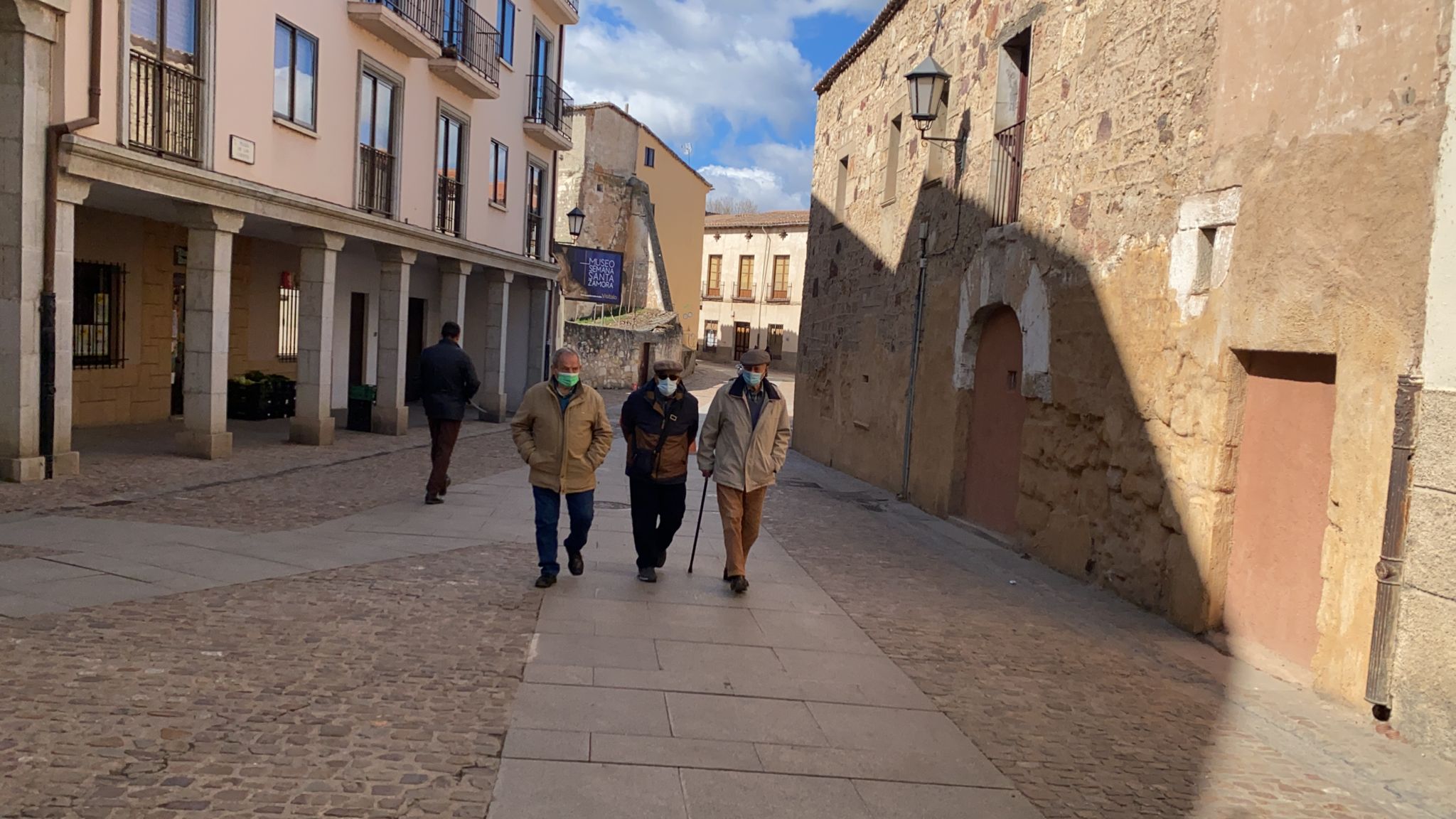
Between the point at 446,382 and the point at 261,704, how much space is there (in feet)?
20.4

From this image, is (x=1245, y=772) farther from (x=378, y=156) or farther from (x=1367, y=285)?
(x=378, y=156)

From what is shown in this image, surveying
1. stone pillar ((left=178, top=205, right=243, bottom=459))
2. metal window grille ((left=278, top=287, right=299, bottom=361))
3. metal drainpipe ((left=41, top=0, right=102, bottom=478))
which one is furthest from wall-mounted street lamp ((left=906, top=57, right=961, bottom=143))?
metal window grille ((left=278, top=287, right=299, bottom=361))

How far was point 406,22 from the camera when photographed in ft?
53.1

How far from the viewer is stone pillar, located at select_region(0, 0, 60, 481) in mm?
9445

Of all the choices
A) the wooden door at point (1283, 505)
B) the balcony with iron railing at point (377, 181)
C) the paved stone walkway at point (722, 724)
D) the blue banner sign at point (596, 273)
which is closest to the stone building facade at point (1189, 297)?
the wooden door at point (1283, 505)

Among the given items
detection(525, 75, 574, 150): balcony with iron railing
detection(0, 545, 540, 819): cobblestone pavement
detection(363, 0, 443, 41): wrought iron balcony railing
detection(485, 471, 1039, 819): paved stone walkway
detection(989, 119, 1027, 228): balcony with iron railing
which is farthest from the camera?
detection(525, 75, 574, 150): balcony with iron railing

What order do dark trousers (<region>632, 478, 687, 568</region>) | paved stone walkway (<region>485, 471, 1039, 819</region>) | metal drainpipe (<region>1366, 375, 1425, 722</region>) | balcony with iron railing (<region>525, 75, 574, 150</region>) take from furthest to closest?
1. balcony with iron railing (<region>525, 75, 574, 150</region>)
2. dark trousers (<region>632, 478, 687, 568</region>)
3. metal drainpipe (<region>1366, 375, 1425, 722</region>)
4. paved stone walkway (<region>485, 471, 1039, 819</region>)

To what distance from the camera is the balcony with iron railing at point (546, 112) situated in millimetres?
22875

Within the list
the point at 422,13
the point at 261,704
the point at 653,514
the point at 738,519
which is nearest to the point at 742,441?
the point at 738,519

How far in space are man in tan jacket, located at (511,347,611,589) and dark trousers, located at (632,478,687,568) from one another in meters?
0.36

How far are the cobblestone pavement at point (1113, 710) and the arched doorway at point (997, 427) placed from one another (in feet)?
5.95

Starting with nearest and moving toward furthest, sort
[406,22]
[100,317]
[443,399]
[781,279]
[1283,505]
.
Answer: [1283,505] → [443,399] → [100,317] → [406,22] → [781,279]

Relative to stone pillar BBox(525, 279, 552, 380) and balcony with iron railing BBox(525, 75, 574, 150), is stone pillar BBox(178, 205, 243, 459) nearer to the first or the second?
balcony with iron railing BBox(525, 75, 574, 150)

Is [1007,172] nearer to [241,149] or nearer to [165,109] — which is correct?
[241,149]
